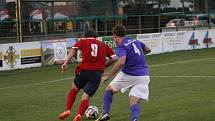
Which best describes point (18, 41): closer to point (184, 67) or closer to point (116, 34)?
point (184, 67)

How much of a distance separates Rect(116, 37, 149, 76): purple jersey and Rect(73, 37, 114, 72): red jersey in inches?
27.5

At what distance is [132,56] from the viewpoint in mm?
9609

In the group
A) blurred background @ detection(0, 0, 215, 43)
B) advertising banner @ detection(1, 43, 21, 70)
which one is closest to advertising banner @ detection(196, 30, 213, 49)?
blurred background @ detection(0, 0, 215, 43)

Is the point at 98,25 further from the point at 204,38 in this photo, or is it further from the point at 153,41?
the point at 204,38

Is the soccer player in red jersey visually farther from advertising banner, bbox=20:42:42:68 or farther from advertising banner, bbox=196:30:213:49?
advertising banner, bbox=196:30:213:49

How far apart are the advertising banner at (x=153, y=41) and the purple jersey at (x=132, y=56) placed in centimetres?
2249

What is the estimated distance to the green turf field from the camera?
1124 cm

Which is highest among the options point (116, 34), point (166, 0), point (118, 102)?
point (166, 0)

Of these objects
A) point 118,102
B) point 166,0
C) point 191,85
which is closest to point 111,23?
point 166,0

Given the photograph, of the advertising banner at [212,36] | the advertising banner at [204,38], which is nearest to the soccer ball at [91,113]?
the advertising banner at [204,38]

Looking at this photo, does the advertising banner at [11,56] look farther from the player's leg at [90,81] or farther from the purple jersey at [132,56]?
the purple jersey at [132,56]

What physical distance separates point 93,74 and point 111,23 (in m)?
25.2

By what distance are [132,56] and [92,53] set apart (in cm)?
95

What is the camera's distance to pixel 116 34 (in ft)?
31.5
